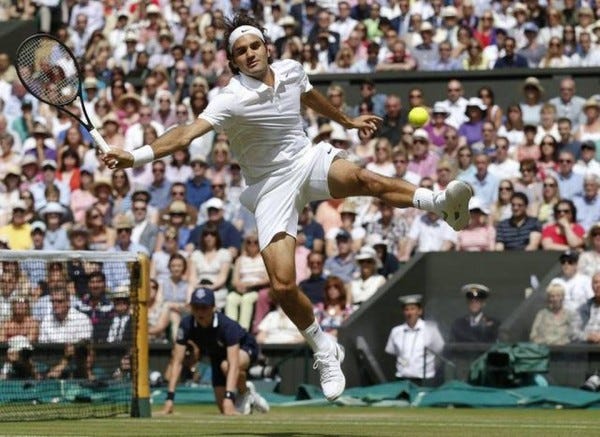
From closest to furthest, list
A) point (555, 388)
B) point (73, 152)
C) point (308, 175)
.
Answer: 1. point (308, 175)
2. point (555, 388)
3. point (73, 152)

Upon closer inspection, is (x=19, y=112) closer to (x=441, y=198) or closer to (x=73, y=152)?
(x=73, y=152)

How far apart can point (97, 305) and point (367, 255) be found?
4.01 metres

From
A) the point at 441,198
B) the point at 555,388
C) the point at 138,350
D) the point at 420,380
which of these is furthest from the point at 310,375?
the point at 441,198

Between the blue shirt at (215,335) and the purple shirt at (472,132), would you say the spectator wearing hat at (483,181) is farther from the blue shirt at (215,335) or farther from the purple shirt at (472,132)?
the blue shirt at (215,335)

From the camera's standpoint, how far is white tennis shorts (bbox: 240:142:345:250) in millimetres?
11453

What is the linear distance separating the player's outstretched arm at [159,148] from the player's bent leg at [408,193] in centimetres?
103

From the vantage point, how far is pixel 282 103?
11.6 m

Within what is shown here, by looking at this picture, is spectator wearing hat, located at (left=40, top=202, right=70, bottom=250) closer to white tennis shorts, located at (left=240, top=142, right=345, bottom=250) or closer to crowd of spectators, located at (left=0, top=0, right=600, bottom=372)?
crowd of spectators, located at (left=0, top=0, right=600, bottom=372)

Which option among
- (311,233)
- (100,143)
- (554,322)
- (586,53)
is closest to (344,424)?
(100,143)

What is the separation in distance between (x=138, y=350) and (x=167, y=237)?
6.74m

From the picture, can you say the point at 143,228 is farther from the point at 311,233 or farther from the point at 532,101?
the point at 532,101

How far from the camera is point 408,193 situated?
36.1 ft

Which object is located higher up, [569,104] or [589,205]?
[569,104]

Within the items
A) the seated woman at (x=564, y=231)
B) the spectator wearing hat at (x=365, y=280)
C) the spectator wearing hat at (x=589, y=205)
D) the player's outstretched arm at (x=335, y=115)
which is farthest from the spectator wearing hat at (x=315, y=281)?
the player's outstretched arm at (x=335, y=115)
